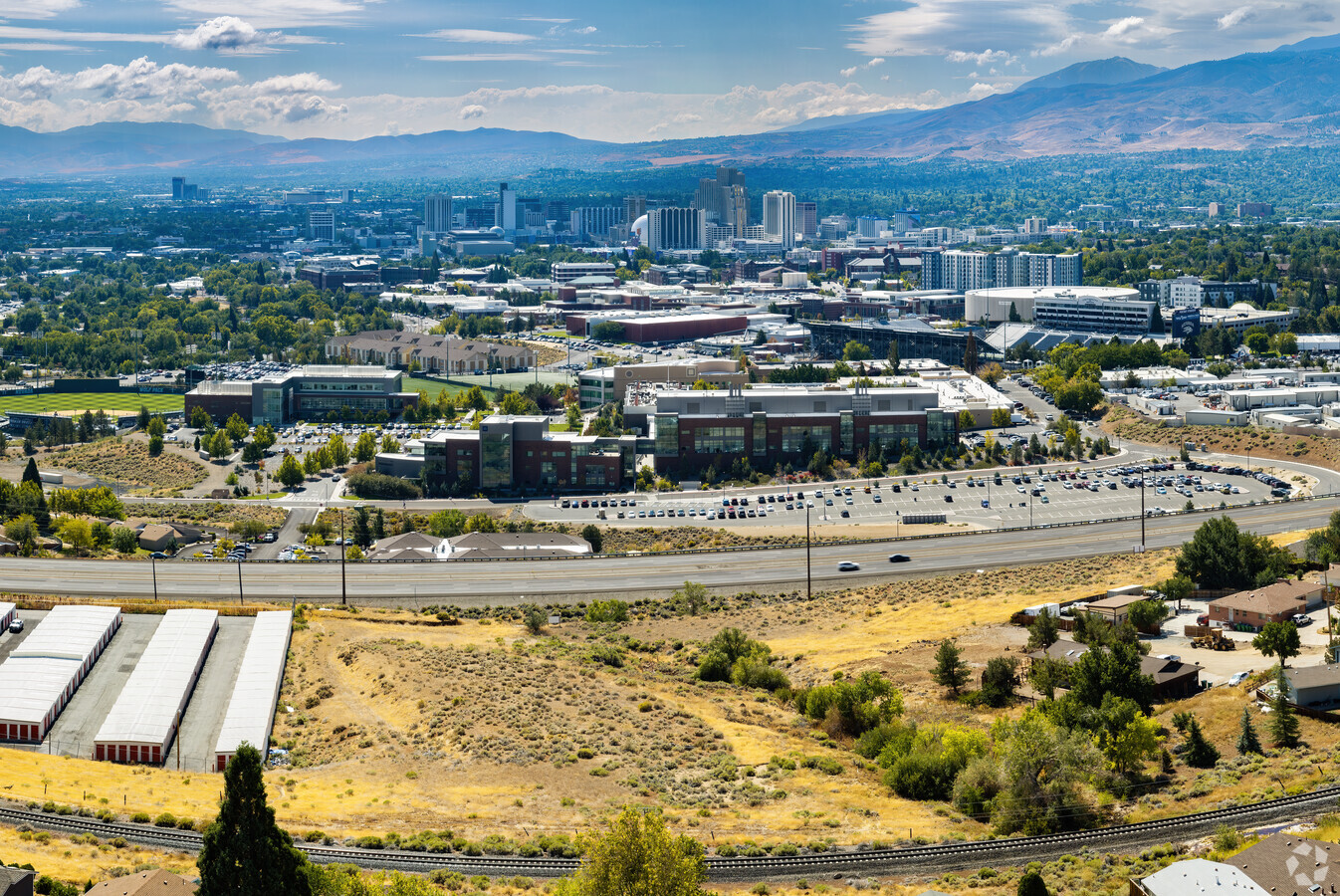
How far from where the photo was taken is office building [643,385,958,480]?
2918 inches

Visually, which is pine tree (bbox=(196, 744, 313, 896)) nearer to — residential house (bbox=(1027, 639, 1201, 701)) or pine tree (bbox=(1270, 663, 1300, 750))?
pine tree (bbox=(1270, 663, 1300, 750))

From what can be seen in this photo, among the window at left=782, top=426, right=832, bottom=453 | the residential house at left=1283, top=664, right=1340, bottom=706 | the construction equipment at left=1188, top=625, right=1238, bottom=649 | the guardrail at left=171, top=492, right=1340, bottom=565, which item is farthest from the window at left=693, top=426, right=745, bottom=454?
the residential house at left=1283, top=664, right=1340, bottom=706

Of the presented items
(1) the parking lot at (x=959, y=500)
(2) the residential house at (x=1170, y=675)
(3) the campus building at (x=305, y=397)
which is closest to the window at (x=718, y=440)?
(1) the parking lot at (x=959, y=500)

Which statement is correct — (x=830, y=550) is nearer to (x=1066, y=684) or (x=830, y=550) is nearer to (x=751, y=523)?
(x=751, y=523)

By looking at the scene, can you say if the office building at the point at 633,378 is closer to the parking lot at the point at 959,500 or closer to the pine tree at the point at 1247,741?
the parking lot at the point at 959,500

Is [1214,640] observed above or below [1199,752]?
below

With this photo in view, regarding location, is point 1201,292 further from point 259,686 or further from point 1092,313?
point 259,686

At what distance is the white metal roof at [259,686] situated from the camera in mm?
31656

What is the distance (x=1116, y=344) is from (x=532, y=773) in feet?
280

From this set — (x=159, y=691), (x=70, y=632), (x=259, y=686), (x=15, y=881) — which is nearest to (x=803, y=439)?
(x=70, y=632)

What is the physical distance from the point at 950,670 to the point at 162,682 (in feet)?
60.7

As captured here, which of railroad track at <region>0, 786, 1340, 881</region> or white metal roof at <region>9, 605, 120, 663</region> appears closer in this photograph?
railroad track at <region>0, 786, 1340, 881</region>

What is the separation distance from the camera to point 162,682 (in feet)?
113

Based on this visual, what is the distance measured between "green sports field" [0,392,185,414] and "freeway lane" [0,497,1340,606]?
177 ft
